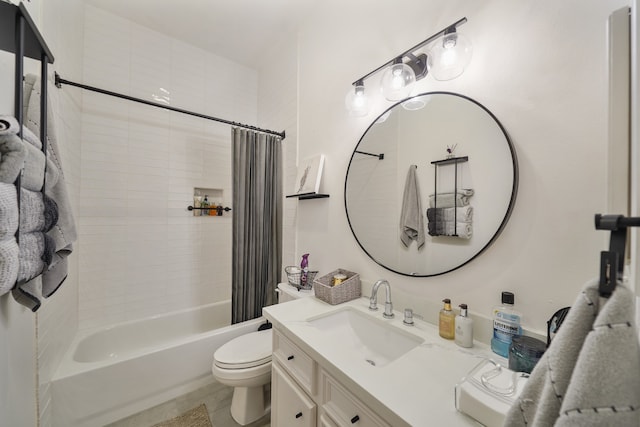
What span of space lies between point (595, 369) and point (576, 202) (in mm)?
663

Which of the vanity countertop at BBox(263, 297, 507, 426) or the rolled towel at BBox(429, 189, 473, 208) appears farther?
the rolled towel at BBox(429, 189, 473, 208)

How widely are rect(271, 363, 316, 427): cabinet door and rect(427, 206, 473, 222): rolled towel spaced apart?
35.8 inches

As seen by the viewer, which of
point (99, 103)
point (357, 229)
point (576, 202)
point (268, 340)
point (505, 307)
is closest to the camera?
point (576, 202)

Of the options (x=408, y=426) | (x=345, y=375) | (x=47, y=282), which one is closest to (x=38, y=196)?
(x=47, y=282)

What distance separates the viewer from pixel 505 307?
2.77 ft

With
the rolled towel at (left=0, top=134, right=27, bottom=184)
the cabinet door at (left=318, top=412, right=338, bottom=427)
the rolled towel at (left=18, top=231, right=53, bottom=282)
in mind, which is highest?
the rolled towel at (left=0, top=134, right=27, bottom=184)

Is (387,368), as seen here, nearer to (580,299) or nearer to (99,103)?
(580,299)

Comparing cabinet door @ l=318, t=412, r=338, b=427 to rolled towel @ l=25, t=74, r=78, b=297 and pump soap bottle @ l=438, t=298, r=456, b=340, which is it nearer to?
pump soap bottle @ l=438, t=298, r=456, b=340

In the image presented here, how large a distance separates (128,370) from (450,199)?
2113 millimetres

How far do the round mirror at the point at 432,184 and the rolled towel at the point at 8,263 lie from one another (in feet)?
4.12

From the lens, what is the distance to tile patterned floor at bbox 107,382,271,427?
4.76 feet

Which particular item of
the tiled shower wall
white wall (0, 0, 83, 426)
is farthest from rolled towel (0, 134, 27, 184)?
the tiled shower wall

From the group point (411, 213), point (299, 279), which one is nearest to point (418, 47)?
point (411, 213)

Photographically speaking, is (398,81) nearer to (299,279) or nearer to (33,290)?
(299,279)
